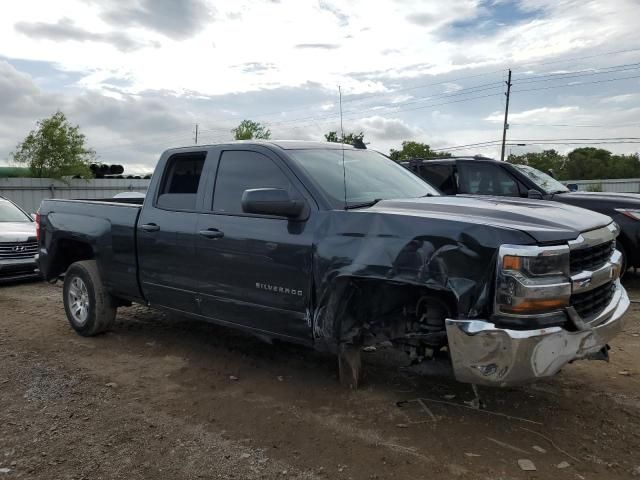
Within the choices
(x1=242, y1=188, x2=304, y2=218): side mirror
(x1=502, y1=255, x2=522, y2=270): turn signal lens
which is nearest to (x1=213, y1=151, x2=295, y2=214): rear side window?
(x1=242, y1=188, x2=304, y2=218): side mirror

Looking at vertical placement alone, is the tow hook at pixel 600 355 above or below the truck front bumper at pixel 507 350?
below

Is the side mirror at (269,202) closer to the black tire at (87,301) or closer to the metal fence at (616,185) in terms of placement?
the black tire at (87,301)

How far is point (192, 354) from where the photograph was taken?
5266 mm

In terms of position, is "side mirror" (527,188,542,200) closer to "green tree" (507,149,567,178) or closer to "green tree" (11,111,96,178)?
"green tree" (11,111,96,178)

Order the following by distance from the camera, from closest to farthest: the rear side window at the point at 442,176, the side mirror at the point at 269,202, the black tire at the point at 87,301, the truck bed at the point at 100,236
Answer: the side mirror at the point at 269,202 → the truck bed at the point at 100,236 → the black tire at the point at 87,301 → the rear side window at the point at 442,176

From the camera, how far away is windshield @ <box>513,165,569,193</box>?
8.39m

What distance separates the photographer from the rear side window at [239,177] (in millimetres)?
4352

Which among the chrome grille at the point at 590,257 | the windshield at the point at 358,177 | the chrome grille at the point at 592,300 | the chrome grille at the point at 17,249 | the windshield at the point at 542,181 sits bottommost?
the chrome grille at the point at 17,249

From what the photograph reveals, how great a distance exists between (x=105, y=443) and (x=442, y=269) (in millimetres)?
2341

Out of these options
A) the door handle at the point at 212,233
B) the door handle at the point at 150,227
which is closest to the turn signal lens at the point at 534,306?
the door handle at the point at 212,233

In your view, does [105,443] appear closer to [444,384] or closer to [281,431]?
[281,431]

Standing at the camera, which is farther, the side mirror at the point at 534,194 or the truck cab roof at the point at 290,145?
the side mirror at the point at 534,194

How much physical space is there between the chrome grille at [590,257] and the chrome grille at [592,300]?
0.15 meters

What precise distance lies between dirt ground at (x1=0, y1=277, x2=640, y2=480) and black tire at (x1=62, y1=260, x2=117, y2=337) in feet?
1.63
